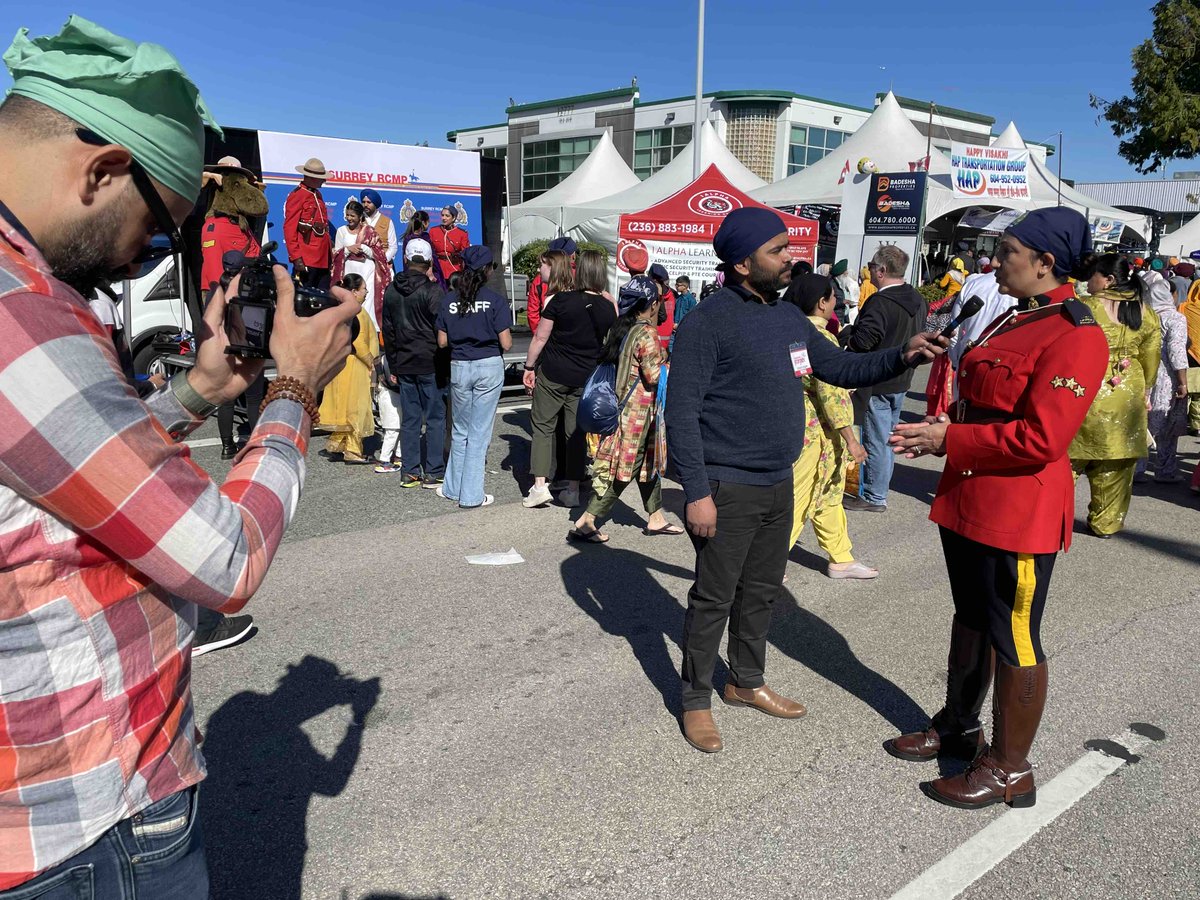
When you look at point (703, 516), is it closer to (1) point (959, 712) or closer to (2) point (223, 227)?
(1) point (959, 712)

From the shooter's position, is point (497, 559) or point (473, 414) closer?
point (497, 559)

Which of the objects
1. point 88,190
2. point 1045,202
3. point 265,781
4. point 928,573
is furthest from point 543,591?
point 1045,202

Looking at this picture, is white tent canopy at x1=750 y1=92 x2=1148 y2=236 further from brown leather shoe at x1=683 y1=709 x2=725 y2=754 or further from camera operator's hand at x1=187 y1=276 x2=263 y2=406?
camera operator's hand at x1=187 y1=276 x2=263 y2=406

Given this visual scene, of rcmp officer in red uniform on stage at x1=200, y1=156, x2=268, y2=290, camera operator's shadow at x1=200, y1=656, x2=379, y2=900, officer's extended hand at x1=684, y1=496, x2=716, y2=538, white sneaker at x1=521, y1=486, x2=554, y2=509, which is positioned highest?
rcmp officer in red uniform on stage at x1=200, y1=156, x2=268, y2=290

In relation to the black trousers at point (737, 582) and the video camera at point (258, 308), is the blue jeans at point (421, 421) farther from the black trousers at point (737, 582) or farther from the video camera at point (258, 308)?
the video camera at point (258, 308)

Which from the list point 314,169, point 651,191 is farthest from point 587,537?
point 651,191

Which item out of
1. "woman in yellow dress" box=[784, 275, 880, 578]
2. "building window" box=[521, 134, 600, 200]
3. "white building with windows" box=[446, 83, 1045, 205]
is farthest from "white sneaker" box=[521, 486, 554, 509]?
"building window" box=[521, 134, 600, 200]

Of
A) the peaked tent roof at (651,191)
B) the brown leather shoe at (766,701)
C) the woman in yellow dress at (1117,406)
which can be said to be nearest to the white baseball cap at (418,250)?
the brown leather shoe at (766,701)

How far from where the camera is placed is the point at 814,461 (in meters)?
5.15

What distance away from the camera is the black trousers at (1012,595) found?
115 inches

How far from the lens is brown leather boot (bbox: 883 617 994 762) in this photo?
322cm

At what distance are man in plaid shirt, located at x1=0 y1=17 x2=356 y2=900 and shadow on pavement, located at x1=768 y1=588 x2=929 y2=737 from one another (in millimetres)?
3186

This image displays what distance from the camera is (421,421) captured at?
294 inches

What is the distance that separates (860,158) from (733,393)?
19.1 meters
